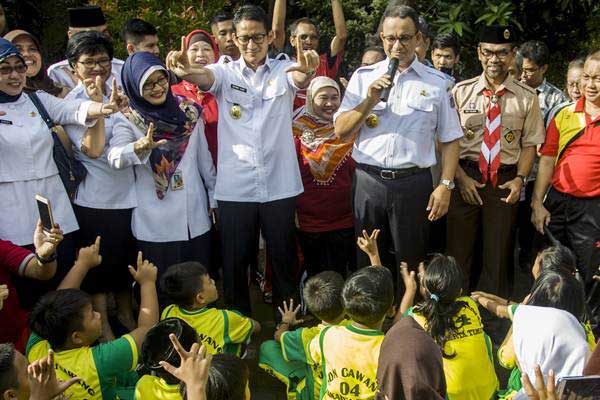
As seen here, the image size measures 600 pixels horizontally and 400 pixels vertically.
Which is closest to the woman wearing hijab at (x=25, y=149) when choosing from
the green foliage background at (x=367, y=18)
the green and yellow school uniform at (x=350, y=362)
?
the green and yellow school uniform at (x=350, y=362)

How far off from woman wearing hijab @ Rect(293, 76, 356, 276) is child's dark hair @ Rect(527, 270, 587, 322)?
1765mm

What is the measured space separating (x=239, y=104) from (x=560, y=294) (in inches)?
82.6

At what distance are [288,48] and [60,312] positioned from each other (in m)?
4.96

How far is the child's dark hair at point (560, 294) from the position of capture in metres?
2.74

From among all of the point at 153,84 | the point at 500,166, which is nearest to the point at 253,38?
the point at 153,84

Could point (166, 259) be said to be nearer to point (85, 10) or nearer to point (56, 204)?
point (56, 204)

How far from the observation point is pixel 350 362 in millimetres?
2791

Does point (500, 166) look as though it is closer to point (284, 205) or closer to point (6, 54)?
point (284, 205)

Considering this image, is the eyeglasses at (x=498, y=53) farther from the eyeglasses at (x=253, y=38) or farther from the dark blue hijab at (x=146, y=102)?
the dark blue hijab at (x=146, y=102)

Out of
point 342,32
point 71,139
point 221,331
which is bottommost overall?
point 221,331

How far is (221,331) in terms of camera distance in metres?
3.25

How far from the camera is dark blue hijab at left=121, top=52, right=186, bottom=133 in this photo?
12.0 ft

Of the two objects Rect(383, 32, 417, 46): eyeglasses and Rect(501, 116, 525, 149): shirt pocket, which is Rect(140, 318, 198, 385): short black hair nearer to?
Rect(383, 32, 417, 46): eyeglasses

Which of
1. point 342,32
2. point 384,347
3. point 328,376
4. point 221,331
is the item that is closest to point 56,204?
point 221,331
